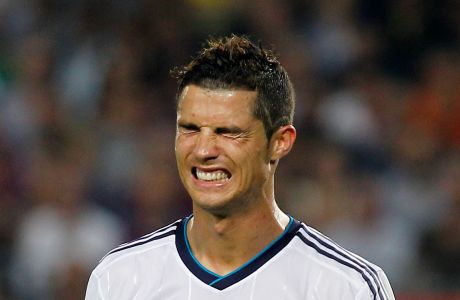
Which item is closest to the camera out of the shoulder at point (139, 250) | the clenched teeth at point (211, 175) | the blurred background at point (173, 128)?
the clenched teeth at point (211, 175)

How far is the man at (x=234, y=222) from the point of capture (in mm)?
3650

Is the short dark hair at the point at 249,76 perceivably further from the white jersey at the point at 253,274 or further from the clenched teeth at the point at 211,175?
the white jersey at the point at 253,274

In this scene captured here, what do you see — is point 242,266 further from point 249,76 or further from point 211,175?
point 249,76

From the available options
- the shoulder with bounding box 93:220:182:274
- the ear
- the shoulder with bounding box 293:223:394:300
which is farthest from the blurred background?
the ear

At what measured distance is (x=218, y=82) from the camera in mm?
3703

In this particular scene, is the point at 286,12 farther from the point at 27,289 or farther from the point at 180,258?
the point at 180,258

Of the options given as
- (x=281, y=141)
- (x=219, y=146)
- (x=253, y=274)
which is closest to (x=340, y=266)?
(x=253, y=274)

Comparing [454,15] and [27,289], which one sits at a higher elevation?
[454,15]

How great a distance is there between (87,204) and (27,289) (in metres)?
0.70

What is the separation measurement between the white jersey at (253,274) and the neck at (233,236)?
0.09ft

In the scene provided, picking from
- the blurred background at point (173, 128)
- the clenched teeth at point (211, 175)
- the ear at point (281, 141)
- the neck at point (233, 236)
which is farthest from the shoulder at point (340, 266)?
the blurred background at point (173, 128)

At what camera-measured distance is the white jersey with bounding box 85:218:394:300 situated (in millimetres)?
3664

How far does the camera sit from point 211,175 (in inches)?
142

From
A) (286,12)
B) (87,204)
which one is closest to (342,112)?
(286,12)
